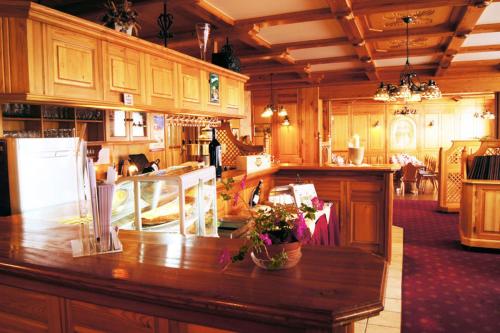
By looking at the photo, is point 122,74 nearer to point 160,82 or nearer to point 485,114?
point 160,82

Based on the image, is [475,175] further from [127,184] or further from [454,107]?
[454,107]

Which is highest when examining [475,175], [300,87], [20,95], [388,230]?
[300,87]

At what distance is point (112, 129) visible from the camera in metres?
7.66

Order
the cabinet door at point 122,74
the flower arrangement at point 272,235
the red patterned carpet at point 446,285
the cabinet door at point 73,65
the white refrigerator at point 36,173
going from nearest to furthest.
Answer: the flower arrangement at point 272,235
the cabinet door at point 73,65
the white refrigerator at point 36,173
the cabinet door at point 122,74
the red patterned carpet at point 446,285

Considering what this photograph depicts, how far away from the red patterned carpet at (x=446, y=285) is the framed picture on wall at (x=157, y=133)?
5567 millimetres

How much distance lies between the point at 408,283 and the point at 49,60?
13.5 feet

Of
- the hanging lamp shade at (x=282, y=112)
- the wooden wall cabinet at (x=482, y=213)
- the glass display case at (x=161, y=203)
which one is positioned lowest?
the wooden wall cabinet at (x=482, y=213)

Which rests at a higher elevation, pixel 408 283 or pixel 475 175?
pixel 475 175

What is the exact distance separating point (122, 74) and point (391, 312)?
10.2 feet

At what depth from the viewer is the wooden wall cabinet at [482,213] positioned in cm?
563

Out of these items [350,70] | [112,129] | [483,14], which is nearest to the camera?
[483,14]

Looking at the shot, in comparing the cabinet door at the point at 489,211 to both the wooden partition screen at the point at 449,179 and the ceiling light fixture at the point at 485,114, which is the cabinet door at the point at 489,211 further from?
the ceiling light fixture at the point at 485,114

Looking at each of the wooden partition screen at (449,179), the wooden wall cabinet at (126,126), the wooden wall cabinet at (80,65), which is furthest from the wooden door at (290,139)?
the wooden wall cabinet at (80,65)

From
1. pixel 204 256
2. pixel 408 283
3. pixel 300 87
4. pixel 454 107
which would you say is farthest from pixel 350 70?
pixel 204 256
